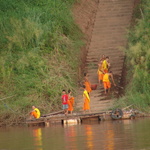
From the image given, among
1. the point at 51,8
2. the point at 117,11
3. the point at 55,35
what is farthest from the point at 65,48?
the point at 117,11

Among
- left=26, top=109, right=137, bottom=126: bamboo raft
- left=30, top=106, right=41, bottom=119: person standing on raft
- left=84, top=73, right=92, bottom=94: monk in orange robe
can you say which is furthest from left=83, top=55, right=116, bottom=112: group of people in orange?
left=30, top=106, right=41, bottom=119: person standing on raft

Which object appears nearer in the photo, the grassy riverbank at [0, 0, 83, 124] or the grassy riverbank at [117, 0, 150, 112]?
the grassy riverbank at [117, 0, 150, 112]

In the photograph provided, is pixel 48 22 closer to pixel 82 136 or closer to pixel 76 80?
pixel 76 80

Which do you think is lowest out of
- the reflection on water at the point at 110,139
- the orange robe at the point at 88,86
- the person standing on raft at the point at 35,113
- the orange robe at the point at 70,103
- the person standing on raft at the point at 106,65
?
the reflection on water at the point at 110,139

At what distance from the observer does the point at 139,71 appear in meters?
25.6

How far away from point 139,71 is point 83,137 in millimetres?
7030

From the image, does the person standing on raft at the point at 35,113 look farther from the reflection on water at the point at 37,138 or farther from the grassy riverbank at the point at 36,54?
the reflection on water at the point at 37,138

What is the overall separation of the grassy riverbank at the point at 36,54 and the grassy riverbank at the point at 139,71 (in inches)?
107

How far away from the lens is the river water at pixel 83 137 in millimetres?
17172

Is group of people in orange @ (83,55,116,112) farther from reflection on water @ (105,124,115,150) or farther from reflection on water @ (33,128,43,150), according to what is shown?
reflection on water @ (105,124,115,150)

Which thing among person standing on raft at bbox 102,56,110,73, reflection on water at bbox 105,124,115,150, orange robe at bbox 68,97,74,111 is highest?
person standing on raft at bbox 102,56,110,73

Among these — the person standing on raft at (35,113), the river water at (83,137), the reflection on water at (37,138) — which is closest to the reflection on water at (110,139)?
the river water at (83,137)

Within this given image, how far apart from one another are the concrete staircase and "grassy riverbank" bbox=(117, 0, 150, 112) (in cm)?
75

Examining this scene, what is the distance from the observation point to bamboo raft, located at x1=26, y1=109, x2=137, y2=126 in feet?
78.1
